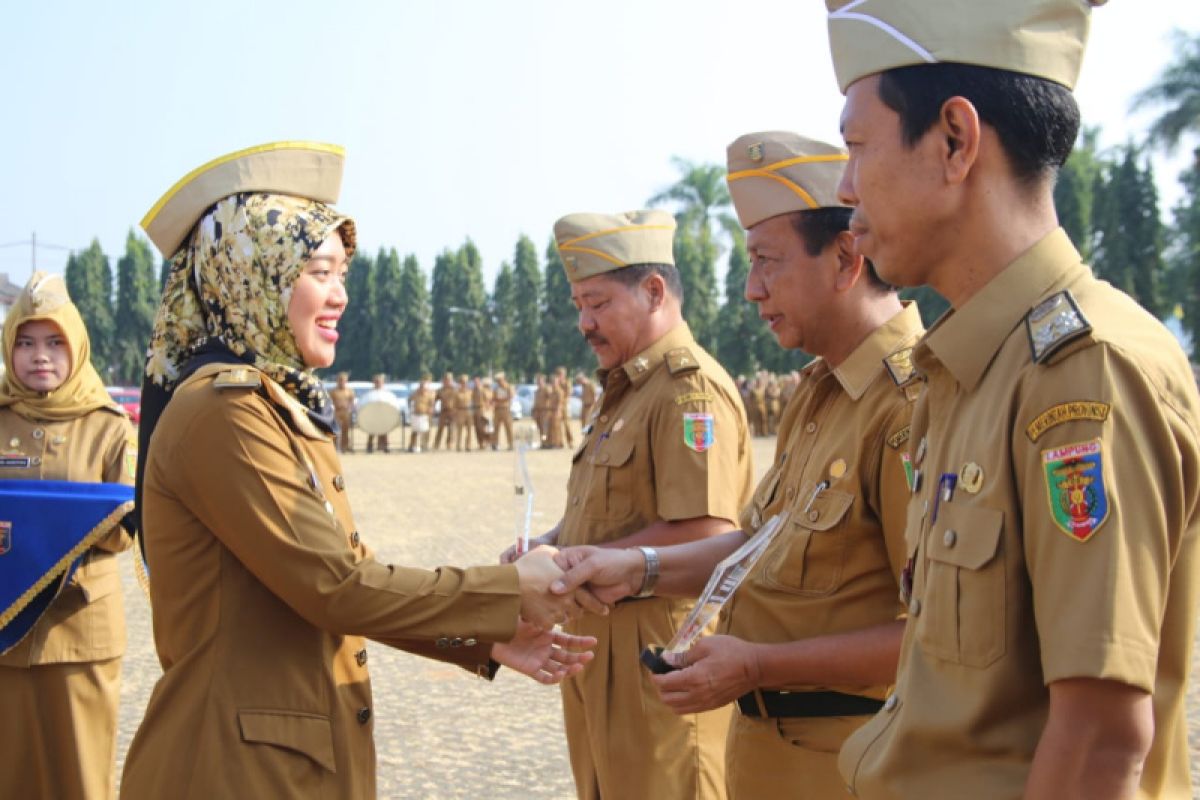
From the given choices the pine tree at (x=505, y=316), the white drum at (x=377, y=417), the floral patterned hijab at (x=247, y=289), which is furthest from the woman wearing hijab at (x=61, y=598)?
the pine tree at (x=505, y=316)

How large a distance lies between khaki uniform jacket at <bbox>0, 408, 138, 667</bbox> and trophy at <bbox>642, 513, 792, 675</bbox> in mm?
2952

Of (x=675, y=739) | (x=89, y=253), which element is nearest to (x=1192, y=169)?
(x=675, y=739)

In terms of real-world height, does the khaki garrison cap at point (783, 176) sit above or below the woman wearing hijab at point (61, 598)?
above

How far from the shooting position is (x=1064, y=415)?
4.72 feet

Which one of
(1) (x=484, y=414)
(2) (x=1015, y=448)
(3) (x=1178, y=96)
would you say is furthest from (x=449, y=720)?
(3) (x=1178, y=96)

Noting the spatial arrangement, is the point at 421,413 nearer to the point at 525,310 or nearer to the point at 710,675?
the point at 710,675

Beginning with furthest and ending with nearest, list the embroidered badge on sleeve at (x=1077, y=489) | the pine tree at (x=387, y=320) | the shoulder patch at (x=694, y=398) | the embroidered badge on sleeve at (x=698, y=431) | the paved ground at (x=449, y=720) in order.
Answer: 1. the pine tree at (x=387, y=320)
2. the paved ground at (x=449, y=720)
3. the shoulder patch at (x=694, y=398)
4. the embroidered badge on sleeve at (x=698, y=431)
5. the embroidered badge on sleeve at (x=1077, y=489)

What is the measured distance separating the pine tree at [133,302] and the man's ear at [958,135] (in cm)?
7198

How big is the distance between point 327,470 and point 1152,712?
206 centimetres

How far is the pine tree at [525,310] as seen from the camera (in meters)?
69.6

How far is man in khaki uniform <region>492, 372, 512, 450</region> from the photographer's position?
31594 millimetres

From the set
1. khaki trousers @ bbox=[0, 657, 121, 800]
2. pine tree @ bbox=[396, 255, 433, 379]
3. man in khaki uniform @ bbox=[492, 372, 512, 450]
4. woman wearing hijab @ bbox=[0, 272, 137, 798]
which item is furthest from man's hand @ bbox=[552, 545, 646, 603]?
pine tree @ bbox=[396, 255, 433, 379]

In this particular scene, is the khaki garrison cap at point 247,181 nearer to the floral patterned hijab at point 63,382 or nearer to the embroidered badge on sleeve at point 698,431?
the embroidered badge on sleeve at point 698,431

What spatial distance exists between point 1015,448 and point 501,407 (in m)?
30.6
